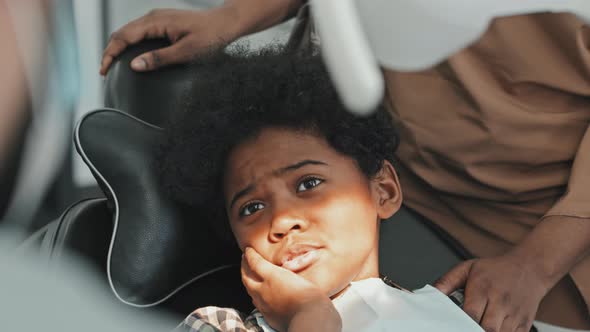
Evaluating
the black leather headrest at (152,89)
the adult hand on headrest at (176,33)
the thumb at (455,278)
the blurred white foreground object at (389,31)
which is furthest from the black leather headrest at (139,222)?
the blurred white foreground object at (389,31)

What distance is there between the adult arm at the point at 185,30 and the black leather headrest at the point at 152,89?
0.7 inches

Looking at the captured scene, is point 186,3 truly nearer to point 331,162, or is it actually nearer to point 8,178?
point 331,162

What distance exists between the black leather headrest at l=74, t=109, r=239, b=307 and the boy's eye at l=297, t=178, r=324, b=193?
0.59 feet

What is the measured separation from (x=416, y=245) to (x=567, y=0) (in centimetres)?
76

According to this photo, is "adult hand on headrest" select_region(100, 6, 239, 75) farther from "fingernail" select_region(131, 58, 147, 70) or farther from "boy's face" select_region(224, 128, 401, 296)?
"boy's face" select_region(224, 128, 401, 296)

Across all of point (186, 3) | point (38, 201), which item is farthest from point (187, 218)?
point (186, 3)

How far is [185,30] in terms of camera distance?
120 centimetres

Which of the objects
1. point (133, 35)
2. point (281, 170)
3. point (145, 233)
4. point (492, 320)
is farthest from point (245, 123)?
point (492, 320)

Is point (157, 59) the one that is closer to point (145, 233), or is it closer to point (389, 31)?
point (145, 233)

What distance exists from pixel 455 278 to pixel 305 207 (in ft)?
0.93

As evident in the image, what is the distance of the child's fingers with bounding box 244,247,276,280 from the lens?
2.84ft

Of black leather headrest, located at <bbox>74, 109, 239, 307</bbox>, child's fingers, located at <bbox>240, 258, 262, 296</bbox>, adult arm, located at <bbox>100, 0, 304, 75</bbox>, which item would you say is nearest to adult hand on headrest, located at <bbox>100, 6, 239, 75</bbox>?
adult arm, located at <bbox>100, 0, 304, 75</bbox>

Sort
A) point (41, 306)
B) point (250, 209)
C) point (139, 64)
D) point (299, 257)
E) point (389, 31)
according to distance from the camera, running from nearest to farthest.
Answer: point (41, 306) → point (389, 31) → point (299, 257) → point (250, 209) → point (139, 64)

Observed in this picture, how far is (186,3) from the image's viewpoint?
7.19 ft
